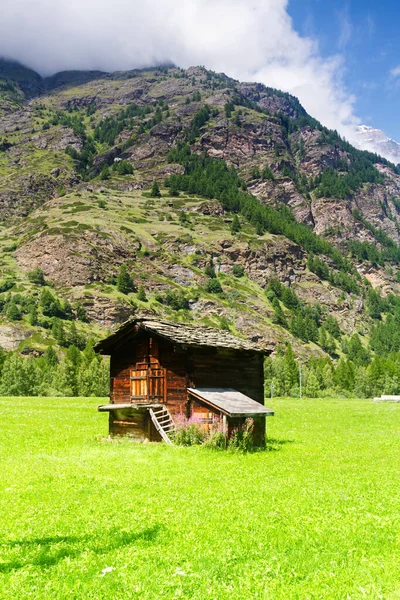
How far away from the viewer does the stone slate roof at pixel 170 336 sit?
90.4 feet

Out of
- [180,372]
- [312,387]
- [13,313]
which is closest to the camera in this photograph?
[180,372]

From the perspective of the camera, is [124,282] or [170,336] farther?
[124,282]

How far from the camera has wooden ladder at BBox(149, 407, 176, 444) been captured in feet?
84.8

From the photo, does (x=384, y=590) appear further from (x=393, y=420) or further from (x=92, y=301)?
(x=92, y=301)

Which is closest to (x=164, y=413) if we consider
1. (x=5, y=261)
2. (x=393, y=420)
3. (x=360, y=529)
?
(x=360, y=529)

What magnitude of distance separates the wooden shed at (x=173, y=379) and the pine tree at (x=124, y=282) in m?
155

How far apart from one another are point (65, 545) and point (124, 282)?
179 m

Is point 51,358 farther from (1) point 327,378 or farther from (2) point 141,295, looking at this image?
(1) point 327,378

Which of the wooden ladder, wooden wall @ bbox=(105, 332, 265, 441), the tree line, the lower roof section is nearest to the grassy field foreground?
the lower roof section

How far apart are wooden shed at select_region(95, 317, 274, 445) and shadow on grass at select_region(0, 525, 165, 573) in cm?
1379

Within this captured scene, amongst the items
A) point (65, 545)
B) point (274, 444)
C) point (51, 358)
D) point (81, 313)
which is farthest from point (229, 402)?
point (81, 313)

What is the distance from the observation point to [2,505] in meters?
13.3

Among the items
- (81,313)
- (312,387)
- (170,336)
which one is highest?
(81,313)

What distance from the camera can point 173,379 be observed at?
28.3 metres
